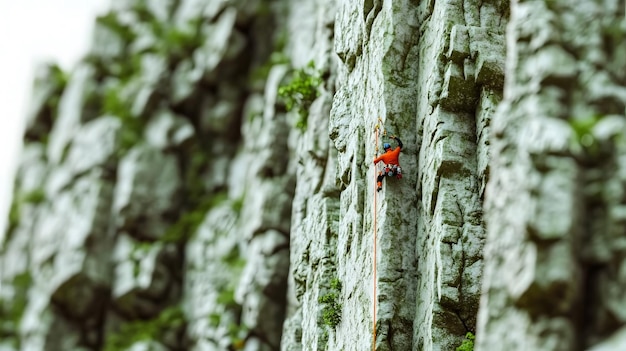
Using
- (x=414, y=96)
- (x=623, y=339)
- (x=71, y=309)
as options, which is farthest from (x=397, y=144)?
(x=71, y=309)

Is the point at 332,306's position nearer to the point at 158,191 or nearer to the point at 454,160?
the point at 454,160

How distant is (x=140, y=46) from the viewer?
45625mm

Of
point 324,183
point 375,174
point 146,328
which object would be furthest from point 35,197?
point 375,174

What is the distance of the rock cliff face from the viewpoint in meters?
11.7

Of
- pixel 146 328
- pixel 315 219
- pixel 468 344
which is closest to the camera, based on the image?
pixel 468 344

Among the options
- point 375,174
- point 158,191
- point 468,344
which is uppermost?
point 158,191

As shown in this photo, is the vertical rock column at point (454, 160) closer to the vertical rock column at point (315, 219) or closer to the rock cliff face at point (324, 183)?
the rock cliff face at point (324, 183)

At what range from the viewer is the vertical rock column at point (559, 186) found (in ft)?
36.9

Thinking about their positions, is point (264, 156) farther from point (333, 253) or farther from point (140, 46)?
point (140, 46)

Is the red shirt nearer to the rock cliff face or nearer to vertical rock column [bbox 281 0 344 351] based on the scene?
the rock cliff face

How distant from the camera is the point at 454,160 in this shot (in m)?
19.8

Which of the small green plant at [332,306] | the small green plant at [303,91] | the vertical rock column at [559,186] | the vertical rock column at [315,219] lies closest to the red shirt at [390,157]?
the vertical rock column at [315,219]

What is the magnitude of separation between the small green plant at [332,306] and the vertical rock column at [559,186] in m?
10.8

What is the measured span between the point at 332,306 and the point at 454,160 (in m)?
5.75
